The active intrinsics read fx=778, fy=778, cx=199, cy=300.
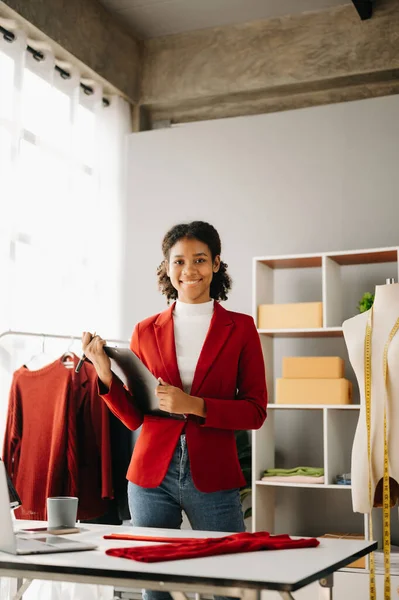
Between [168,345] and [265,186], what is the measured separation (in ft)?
7.98

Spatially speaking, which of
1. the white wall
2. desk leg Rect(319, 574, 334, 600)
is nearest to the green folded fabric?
the white wall

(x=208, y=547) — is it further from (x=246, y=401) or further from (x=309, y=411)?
(x=309, y=411)


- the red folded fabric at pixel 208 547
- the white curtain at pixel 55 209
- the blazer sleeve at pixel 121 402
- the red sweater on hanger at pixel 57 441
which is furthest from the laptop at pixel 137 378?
the white curtain at pixel 55 209

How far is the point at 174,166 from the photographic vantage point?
4.93 m

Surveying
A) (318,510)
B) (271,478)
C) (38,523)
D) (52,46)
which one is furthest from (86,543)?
(52,46)

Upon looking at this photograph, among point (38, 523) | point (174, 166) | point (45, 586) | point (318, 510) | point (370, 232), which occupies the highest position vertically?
point (174, 166)

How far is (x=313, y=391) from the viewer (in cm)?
392

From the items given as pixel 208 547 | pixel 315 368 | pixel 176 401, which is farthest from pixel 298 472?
pixel 208 547

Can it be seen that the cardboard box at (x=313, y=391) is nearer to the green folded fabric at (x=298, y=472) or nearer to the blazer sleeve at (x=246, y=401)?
the green folded fabric at (x=298, y=472)

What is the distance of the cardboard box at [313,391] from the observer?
3.88 meters

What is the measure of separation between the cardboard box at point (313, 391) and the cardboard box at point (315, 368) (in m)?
0.03

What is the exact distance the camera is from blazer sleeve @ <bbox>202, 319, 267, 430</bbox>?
2.26 meters

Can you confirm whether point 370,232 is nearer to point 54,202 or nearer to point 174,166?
point 174,166

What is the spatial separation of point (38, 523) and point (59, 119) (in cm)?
280
